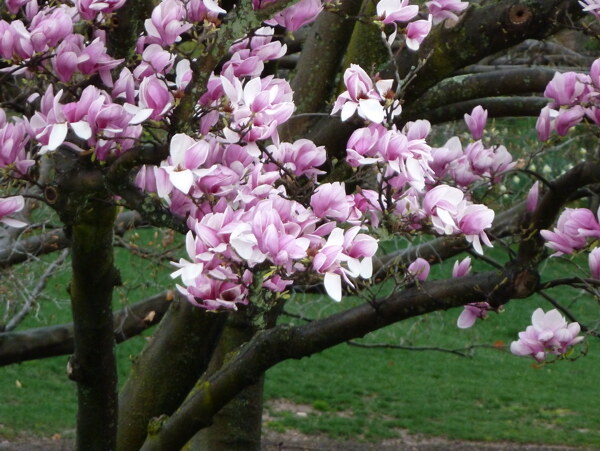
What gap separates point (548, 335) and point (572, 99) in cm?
70

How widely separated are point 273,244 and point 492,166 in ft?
4.33

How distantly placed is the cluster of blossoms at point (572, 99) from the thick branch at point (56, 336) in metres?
3.09

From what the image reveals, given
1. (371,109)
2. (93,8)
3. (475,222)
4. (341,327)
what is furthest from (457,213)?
(93,8)

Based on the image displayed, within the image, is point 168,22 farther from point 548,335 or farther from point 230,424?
point 230,424

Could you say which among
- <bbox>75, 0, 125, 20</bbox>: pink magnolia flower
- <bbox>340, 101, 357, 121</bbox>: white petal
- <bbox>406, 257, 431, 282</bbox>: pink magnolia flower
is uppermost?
<bbox>75, 0, 125, 20</bbox>: pink magnolia flower

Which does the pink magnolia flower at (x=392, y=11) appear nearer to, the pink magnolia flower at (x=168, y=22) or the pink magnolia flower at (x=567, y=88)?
the pink magnolia flower at (x=168, y=22)

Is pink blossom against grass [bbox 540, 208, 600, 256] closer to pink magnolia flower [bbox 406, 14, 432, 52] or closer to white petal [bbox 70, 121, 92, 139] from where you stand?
pink magnolia flower [bbox 406, 14, 432, 52]

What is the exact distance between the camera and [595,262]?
2561mm

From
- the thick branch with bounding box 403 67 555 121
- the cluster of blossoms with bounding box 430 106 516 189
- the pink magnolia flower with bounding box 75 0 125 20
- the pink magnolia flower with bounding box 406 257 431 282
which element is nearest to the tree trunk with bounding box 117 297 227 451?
the thick branch with bounding box 403 67 555 121

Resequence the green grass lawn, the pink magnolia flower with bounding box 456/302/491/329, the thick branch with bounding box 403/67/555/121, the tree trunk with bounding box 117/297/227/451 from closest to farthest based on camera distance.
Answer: the pink magnolia flower with bounding box 456/302/491/329, the thick branch with bounding box 403/67/555/121, the tree trunk with bounding box 117/297/227/451, the green grass lawn

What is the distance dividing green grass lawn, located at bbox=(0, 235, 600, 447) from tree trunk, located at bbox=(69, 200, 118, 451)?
15.6 ft

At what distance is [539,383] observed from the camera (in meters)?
12.6

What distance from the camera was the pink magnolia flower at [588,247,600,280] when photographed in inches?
100.0

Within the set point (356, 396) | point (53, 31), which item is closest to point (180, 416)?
point (53, 31)
